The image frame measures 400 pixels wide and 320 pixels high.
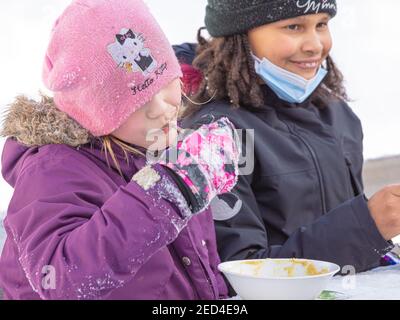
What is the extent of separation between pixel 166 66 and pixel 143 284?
0.46 m

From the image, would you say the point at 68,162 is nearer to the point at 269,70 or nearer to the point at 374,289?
the point at 374,289

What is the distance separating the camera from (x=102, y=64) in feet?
4.24

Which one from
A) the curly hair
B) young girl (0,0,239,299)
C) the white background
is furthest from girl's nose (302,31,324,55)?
the white background

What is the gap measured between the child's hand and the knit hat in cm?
22

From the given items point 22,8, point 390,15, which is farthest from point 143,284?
point 390,15

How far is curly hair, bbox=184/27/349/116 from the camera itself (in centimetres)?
191

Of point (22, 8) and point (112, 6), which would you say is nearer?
point (112, 6)

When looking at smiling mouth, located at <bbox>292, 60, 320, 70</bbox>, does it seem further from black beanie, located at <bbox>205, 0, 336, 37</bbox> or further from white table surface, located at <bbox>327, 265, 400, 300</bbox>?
white table surface, located at <bbox>327, 265, 400, 300</bbox>

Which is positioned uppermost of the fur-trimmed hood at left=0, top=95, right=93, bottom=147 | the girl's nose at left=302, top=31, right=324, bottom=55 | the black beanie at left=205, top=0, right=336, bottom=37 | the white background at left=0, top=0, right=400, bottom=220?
the fur-trimmed hood at left=0, top=95, right=93, bottom=147

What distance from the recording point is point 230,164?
1.14 m

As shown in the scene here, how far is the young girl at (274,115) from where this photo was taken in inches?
69.6

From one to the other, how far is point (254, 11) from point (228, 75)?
0.67 feet

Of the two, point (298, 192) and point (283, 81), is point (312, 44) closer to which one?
point (283, 81)
